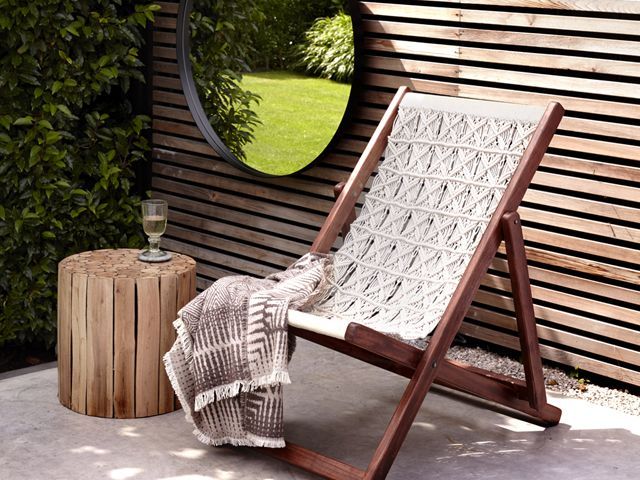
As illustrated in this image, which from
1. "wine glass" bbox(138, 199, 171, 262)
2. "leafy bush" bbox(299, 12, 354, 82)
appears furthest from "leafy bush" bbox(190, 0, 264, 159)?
"wine glass" bbox(138, 199, 171, 262)

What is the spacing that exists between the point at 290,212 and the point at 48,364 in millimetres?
1328

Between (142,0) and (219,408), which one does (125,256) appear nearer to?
(219,408)

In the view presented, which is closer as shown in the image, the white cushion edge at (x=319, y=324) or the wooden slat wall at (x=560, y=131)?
the white cushion edge at (x=319, y=324)

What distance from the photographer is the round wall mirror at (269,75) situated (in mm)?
4285

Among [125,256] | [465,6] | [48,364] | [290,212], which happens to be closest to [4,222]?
[48,364]

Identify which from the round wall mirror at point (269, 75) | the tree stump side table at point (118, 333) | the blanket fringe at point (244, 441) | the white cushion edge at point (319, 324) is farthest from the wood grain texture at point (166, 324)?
the round wall mirror at point (269, 75)

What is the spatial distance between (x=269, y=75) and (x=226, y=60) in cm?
31

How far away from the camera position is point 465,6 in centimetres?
399

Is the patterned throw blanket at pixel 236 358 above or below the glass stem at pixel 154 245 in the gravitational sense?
below

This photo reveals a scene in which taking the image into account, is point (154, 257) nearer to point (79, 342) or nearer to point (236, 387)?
point (79, 342)

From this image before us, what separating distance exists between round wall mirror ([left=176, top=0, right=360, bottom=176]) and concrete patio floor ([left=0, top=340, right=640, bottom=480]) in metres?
1.21

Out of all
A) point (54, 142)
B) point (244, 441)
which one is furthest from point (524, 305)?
point (54, 142)

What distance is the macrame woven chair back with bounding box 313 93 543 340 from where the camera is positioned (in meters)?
3.27

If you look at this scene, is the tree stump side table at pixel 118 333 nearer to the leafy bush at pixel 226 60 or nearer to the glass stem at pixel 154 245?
the glass stem at pixel 154 245
